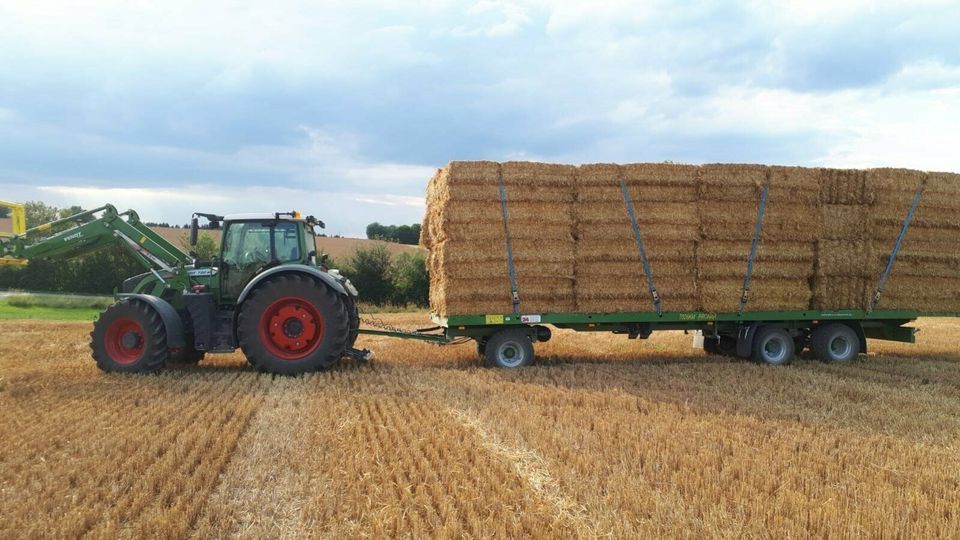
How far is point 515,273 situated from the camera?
9422mm

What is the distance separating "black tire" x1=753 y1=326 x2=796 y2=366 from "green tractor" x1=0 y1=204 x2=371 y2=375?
616 cm

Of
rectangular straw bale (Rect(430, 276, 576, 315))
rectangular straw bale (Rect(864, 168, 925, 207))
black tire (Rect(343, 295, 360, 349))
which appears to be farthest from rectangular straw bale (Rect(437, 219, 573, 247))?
rectangular straw bale (Rect(864, 168, 925, 207))

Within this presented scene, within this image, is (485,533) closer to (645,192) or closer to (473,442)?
(473,442)

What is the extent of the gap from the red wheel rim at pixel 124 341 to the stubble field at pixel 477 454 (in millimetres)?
396

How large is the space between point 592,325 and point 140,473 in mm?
6625

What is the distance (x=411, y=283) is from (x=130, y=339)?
20256 mm

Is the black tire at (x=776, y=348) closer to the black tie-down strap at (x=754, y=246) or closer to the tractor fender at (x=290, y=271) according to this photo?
the black tie-down strap at (x=754, y=246)

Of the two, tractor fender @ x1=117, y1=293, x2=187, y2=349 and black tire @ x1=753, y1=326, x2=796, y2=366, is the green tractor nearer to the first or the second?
tractor fender @ x1=117, y1=293, x2=187, y2=349

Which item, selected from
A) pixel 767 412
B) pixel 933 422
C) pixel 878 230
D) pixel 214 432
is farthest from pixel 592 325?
pixel 214 432

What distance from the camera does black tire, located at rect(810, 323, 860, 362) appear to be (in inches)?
412

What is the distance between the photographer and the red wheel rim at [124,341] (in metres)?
8.63

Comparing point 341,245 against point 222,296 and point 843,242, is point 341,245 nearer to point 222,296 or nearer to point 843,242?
point 222,296

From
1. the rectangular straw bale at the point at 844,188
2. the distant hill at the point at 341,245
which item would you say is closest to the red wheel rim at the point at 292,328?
the rectangular straw bale at the point at 844,188

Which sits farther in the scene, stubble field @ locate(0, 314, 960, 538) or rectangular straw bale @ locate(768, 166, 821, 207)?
rectangular straw bale @ locate(768, 166, 821, 207)
